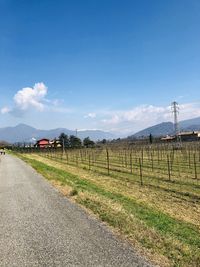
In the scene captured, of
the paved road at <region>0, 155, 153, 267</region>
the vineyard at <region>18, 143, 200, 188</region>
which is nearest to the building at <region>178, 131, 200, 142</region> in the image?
the vineyard at <region>18, 143, 200, 188</region>

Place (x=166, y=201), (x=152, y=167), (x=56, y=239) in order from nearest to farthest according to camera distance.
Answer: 1. (x=56, y=239)
2. (x=166, y=201)
3. (x=152, y=167)

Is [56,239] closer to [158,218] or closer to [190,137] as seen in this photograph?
[158,218]

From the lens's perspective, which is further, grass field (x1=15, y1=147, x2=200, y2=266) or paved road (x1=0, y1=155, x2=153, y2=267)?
grass field (x1=15, y1=147, x2=200, y2=266)

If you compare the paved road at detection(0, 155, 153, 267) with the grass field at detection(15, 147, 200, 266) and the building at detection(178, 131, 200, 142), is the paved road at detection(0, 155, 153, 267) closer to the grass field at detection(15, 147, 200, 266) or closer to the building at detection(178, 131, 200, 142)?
the grass field at detection(15, 147, 200, 266)

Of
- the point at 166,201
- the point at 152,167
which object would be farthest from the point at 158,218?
the point at 152,167

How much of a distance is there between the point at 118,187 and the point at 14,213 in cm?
1125

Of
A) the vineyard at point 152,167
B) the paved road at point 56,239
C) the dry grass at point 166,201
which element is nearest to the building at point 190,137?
the vineyard at point 152,167

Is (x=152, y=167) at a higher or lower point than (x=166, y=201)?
higher

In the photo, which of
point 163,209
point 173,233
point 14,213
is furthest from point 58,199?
point 173,233

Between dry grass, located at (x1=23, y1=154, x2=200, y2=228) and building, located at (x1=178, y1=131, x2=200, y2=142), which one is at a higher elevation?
building, located at (x1=178, y1=131, x2=200, y2=142)

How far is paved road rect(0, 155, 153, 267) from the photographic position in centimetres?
841

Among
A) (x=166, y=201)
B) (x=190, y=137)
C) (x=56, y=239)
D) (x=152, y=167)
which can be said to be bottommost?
(x=166, y=201)

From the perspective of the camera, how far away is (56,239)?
1037 centimetres

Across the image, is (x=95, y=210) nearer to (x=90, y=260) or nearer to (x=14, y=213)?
(x=14, y=213)
